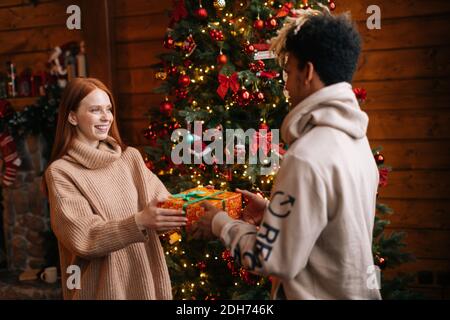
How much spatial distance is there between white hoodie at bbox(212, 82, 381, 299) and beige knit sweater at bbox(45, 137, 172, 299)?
0.53 metres

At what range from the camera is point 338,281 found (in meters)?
1.38

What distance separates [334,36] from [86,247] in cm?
111

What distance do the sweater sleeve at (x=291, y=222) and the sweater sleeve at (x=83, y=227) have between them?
572mm

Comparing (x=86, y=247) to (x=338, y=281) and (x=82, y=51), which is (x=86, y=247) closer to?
(x=338, y=281)

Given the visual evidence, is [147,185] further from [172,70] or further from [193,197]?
[172,70]

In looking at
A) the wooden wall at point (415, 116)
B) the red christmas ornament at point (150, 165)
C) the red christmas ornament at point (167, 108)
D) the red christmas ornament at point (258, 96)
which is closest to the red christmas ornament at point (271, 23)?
the red christmas ornament at point (258, 96)

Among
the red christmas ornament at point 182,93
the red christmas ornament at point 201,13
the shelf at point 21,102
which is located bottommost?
the red christmas ornament at point 182,93

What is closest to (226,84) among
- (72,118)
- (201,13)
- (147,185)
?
(201,13)

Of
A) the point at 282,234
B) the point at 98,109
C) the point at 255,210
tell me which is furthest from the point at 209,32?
the point at 282,234

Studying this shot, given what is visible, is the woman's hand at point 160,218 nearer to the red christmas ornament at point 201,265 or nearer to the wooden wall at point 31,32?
the red christmas ornament at point 201,265

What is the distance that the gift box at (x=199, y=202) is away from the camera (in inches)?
68.3

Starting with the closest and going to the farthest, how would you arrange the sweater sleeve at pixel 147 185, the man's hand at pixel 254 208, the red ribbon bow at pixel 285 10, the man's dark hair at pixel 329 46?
1. the man's dark hair at pixel 329 46
2. the man's hand at pixel 254 208
3. the sweater sleeve at pixel 147 185
4. the red ribbon bow at pixel 285 10

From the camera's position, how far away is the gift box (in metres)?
1.73

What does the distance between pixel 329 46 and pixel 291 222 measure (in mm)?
521
